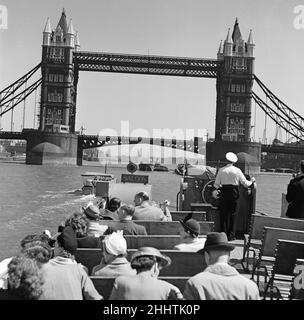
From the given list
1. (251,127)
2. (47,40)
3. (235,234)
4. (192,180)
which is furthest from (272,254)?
(47,40)

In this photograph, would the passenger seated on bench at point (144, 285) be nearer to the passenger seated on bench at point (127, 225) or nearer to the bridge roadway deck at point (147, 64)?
the passenger seated on bench at point (127, 225)

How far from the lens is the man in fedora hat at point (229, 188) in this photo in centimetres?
769

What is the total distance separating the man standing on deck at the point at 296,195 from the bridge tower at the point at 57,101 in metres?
67.7

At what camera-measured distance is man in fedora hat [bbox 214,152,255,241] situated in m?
7.69

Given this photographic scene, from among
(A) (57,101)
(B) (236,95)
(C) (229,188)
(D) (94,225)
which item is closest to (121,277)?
(D) (94,225)

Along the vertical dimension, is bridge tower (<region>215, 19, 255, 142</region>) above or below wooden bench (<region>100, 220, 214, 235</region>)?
above

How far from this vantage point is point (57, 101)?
252 ft

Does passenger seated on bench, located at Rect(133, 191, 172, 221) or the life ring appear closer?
passenger seated on bench, located at Rect(133, 191, 172, 221)

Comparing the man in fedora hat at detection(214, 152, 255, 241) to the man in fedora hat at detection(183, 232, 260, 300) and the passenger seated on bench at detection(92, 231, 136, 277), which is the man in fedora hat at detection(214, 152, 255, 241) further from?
the man in fedora hat at detection(183, 232, 260, 300)

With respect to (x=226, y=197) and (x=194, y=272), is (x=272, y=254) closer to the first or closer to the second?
(x=194, y=272)

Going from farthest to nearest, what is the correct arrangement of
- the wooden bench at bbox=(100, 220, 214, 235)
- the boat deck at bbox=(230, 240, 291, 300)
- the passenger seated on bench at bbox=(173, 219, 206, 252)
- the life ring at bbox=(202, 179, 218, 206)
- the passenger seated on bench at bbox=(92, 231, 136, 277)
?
the life ring at bbox=(202, 179, 218, 206)
the wooden bench at bbox=(100, 220, 214, 235)
the boat deck at bbox=(230, 240, 291, 300)
the passenger seated on bench at bbox=(173, 219, 206, 252)
the passenger seated on bench at bbox=(92, 231, 136, 277)

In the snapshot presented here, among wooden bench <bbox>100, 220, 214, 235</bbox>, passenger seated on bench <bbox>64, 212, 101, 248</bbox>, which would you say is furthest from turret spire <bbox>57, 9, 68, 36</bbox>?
passenger seated on bench <bbox>64, 212, 101, 248</bbox>

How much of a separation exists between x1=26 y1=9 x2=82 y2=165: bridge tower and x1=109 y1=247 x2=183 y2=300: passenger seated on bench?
7064cm

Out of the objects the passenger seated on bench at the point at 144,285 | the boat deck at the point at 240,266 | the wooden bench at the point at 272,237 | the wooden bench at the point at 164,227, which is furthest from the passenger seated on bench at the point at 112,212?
the passenger seated on bench at the point at 144,285
